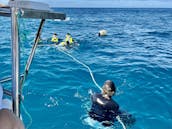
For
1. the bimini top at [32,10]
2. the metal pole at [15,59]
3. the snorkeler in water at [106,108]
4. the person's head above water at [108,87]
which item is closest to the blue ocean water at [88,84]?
the snorkeler in water at [106,108]

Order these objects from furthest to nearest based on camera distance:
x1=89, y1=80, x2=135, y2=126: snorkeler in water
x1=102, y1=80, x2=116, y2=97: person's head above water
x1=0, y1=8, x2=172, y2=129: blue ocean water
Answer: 1. x1=0, y1=8, x2=172, y2=129: blue ocean water
2. x1=89, y1=80, x2=135, y2=126: snorkeler in water
3. x1=102, y1=80, x2=116, y2=97: person's head above water

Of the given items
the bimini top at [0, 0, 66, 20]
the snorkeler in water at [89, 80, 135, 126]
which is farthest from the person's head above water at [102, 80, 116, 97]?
the bimini top at [0, 0, 66, 20]

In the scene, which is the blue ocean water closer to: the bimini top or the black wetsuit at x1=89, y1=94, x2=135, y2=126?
the black wetsuit at x1=89, y1=94, x2=135, y2=126

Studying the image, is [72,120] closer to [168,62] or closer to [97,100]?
[97,100]

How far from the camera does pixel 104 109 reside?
5.61 m

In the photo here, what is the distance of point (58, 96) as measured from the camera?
315 inches

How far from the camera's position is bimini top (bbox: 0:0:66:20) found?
6.64ft

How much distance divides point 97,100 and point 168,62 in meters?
6.83

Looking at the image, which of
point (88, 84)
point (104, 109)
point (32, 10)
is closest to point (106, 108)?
point (104, 109)

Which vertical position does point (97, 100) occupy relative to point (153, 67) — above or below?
above

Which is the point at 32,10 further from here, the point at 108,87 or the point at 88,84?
the point at 88,84

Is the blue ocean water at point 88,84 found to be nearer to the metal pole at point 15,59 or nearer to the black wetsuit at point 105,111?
the black wetsuit at point 105,111

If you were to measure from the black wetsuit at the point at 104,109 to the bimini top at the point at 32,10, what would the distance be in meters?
3.38

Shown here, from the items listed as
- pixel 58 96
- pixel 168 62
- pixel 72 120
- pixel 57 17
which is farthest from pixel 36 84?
pixel 57 17
